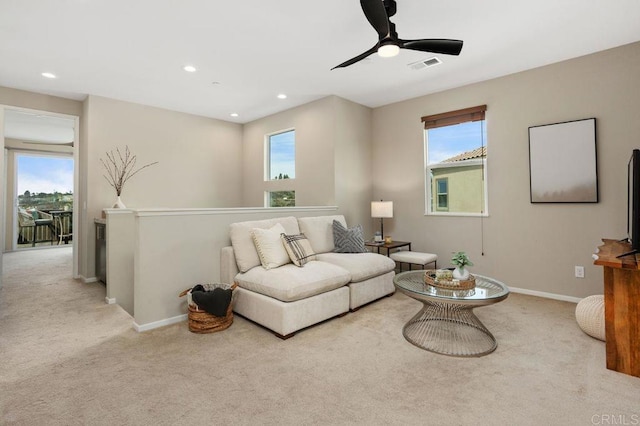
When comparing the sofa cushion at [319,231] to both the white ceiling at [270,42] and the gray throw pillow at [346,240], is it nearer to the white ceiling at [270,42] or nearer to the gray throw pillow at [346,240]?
the gray throw pillow at [346,240]

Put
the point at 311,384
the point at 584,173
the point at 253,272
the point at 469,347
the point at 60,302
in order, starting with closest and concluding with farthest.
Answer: the point at 311,384 < the point at 469,347 < the point at 253,272 < the point at 584,173 < the point at 60,302

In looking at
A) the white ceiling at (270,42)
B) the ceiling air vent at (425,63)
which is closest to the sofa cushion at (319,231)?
the white ceiling at (270,42)

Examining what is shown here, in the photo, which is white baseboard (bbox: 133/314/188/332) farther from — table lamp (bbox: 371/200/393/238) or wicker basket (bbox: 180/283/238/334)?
table lamp (bbox: 371/200/393/238)

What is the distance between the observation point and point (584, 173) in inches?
135

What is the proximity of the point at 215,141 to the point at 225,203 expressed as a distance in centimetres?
118

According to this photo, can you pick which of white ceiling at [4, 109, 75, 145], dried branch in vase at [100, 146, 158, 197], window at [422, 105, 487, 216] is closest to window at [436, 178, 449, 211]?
window at [422, 105, 487, 216]

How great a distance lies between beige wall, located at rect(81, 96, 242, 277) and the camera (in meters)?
4.56

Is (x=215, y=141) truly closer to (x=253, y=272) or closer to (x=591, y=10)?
(x=253, y=272)

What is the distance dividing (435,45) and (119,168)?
15.2 ft

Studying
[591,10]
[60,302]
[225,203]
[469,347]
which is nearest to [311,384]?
[469,347]

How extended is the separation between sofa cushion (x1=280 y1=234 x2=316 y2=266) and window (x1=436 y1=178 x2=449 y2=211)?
225cm

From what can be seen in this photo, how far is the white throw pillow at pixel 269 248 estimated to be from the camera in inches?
123

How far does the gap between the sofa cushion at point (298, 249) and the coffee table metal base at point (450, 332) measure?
47.1 inches

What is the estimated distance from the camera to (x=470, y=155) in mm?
4344
